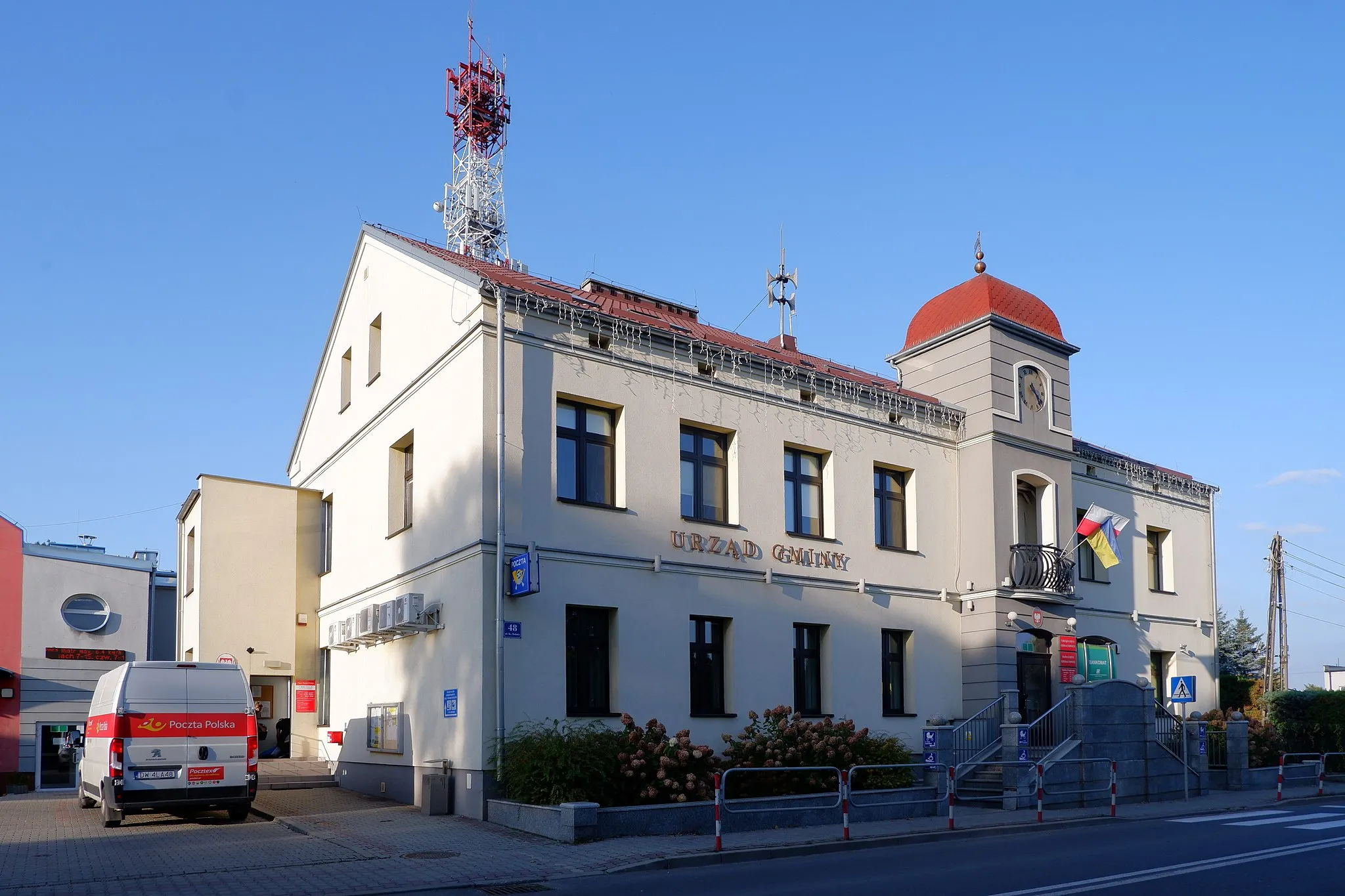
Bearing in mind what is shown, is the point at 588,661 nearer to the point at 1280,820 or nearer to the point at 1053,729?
the point at 1053,729

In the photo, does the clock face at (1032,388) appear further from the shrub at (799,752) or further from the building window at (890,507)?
the shrub at (799,752)

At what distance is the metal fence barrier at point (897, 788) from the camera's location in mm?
15930

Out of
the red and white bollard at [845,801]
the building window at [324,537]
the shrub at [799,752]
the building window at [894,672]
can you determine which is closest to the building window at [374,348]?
the building window at [324,537]

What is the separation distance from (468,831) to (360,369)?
1126cm

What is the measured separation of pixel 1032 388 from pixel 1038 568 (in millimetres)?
4242

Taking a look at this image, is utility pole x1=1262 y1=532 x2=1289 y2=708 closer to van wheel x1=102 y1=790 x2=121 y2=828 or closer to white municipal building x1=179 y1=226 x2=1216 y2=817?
white municipal building x1=179 y1=226 x2=1216 y2=817

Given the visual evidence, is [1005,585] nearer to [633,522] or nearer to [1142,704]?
[1142,704]

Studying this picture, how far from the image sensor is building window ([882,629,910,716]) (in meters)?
23.0

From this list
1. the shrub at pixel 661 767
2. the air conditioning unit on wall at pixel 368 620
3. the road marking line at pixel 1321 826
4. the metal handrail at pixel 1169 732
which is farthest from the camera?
the metal handrail at pixel 1169 732

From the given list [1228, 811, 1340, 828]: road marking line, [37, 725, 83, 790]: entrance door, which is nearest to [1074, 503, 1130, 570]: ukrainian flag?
[1228, 811, 1340, 828]: road marking line

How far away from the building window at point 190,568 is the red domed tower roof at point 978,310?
57.1 feet

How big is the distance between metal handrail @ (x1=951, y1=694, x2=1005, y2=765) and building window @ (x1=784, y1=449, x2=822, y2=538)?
185 inches

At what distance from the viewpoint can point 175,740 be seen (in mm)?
15977

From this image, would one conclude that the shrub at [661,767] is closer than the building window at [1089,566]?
Yes
